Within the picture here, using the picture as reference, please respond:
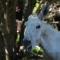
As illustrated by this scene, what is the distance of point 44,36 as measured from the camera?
2467 millimetres

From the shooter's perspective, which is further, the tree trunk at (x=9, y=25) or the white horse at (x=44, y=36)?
the tree trunk at (x=9, y=25)

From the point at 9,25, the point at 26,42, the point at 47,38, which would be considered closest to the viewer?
the point at 47,38

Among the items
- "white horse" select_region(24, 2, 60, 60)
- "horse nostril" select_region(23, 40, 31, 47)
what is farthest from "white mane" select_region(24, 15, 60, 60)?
"horse nostril" select_region(23, 40, 31, 47)

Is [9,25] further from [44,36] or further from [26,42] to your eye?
[26,42]

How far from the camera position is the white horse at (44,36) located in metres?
2.33

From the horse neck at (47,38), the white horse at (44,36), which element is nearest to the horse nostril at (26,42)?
the white horse at (44,36)

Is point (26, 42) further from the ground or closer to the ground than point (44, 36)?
closer to the ground

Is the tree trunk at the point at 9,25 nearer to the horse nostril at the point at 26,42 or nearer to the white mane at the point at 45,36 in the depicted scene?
the white mane at the point at 45,36

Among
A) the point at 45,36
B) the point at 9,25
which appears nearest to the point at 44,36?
the point at 45,36

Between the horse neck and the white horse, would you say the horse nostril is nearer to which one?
the white horse

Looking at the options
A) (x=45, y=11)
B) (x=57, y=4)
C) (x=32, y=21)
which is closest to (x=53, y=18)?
(x=57, y=4)

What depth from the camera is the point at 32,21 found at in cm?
287

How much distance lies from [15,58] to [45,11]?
0.68 m

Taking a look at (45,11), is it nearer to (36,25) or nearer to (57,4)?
(36,25)
